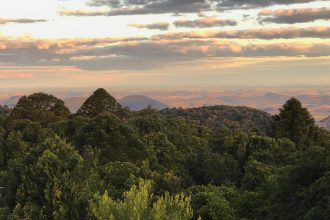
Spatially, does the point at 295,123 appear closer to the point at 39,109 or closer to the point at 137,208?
the point at 39,109

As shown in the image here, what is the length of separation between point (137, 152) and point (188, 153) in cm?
1395

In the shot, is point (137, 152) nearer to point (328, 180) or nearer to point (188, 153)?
point (188, 153)

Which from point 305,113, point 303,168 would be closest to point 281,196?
point 303,168

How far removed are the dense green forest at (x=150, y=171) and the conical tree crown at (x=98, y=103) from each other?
213 mm

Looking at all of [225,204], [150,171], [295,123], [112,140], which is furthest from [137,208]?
[295,123]

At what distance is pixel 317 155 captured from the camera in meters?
36.7

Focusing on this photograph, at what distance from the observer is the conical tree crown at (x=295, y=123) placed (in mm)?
86688

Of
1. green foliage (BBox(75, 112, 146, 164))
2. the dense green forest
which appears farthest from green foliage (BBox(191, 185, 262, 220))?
green foliage (BBox(75, 112, 146, 164))

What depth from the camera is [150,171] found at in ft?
166

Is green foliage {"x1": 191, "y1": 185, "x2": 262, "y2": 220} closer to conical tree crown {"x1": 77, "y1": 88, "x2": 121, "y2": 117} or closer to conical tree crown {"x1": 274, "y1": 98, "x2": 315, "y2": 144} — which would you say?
conical tree crown {"x1": 274, "y1": 98, "x2": 315, "y2": 144}

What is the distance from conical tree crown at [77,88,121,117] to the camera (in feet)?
301

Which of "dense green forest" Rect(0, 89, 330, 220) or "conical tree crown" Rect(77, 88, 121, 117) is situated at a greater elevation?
"conical tree crown" Rect(77, 88, 121, 117)

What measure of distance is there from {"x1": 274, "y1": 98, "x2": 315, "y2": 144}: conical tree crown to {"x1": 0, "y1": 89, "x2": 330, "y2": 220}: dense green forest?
0.19 metres

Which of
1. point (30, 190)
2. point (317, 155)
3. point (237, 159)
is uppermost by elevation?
point (317, 155)
